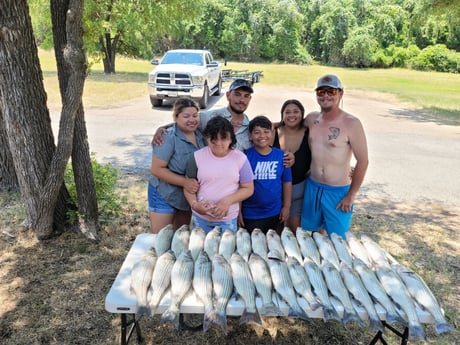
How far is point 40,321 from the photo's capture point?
10.3 ft

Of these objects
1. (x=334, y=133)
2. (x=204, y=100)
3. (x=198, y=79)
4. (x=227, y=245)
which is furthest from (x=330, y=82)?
(x=204, y=100)

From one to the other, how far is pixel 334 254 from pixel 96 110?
11774mm

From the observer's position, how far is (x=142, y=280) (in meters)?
2.28

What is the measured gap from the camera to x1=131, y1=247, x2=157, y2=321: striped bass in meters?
2.14

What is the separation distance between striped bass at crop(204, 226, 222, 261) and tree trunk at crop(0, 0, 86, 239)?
2.06m

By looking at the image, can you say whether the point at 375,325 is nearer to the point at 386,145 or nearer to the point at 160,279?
the point at 160,279

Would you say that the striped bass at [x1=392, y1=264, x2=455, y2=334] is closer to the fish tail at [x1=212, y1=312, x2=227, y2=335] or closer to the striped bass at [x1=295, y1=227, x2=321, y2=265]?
the striped bass at [x1=295, y1=227, x2=321, y2=265]

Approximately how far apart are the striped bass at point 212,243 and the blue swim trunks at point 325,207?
3.83 feet

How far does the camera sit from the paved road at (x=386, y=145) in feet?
23.1

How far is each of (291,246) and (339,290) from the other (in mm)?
562

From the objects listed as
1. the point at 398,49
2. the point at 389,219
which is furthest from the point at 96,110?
the point at 398,49

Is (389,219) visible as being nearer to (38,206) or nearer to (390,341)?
(390,341)

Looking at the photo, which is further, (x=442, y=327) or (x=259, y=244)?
(x=259, y=244)

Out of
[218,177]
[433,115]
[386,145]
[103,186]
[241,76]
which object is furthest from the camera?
[241,76]
